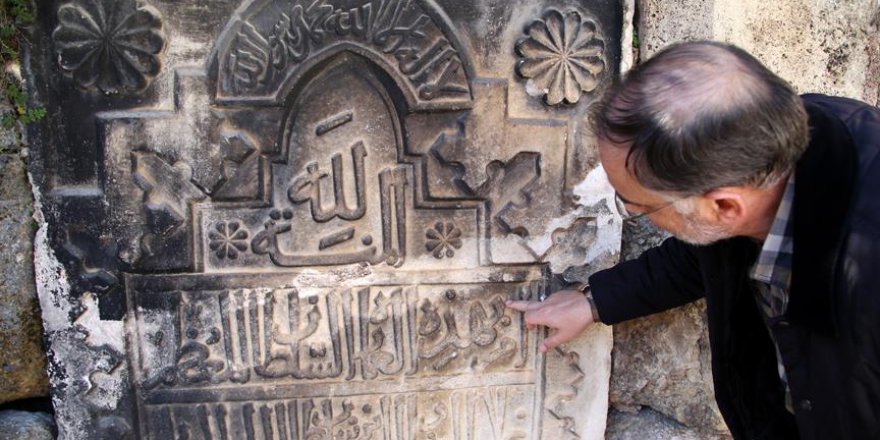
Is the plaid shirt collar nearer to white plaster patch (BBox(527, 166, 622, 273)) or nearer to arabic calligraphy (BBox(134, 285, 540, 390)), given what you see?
white plaster patch (BBox(527, 166, 622, 273))

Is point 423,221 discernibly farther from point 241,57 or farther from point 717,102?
point 717,102

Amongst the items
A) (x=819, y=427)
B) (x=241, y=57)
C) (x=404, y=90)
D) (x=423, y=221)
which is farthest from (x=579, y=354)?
(x=241, y=57)

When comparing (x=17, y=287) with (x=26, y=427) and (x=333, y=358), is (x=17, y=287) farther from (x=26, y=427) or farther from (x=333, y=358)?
(x=333, y=358)

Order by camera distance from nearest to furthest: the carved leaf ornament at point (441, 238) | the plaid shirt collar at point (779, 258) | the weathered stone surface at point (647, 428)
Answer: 1. the plaid shirt collar at point (779, 258)
2. the carved leaf ornament at point (441, 238)
3. the weathered stone surface at point (647, 428)

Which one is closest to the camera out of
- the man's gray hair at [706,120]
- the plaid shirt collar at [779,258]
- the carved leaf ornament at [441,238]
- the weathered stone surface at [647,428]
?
the man's gray hair at [706,120]

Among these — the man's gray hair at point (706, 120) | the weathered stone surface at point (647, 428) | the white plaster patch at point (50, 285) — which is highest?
the man's gray hair at point (706, 120)

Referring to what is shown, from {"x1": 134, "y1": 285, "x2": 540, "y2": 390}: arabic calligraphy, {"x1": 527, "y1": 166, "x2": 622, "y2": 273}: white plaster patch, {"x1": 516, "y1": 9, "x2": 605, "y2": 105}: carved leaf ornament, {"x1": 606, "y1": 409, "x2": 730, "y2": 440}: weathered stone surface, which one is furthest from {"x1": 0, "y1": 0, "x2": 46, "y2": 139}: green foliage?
{"x1": 606, "y1": 409, "x2": 730, "y2": 440}: weathered stone surface

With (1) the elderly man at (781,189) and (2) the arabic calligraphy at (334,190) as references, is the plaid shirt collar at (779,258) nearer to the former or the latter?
(1) the elderly man at (781,189)

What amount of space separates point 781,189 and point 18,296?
2.01 m

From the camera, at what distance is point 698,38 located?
2131 mm

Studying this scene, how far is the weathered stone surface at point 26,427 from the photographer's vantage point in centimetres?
213

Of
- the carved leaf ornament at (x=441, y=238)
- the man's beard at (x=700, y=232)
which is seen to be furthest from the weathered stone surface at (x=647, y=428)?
the man's beard at (x=700, y=232)

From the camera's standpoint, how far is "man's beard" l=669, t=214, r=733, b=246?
1.55 metres

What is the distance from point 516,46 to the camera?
2025 millimetres
